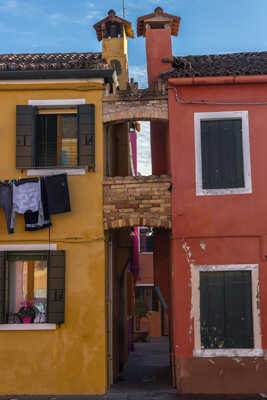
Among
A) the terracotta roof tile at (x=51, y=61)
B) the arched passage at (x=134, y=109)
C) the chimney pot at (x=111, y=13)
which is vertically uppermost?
the chimney pot at (x=111, y=13)

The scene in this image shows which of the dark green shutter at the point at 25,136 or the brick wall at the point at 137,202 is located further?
the dark green shutter at the point at 25,136

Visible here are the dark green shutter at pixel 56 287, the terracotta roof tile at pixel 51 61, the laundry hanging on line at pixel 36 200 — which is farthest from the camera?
the terracotta roof tile at pixel 51 61

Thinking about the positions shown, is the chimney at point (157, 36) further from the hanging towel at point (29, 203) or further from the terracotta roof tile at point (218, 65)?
the hanging towel at point (29, 203)

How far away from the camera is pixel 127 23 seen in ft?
50.9

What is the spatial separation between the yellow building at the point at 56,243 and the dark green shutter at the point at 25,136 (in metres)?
0.02

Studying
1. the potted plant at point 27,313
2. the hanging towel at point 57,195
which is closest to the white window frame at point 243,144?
the hanging towel at point 57,195

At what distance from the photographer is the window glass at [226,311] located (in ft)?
35.8

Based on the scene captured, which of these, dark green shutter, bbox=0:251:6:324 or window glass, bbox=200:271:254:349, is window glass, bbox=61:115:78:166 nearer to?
dark green shutter, bbox=0:251:6:324

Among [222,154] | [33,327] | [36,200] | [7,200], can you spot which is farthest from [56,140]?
[33,327]

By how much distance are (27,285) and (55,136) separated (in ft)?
11.5

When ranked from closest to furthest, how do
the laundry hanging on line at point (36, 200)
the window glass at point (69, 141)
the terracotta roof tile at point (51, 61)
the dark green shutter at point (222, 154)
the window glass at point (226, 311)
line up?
the window glass at point (226, 311), the laundry hanging on line at point (36, 200), the dark green shutter at point (222, 154), the window glass at point (69, 141), the terracotta roof tile at point (51, 61)

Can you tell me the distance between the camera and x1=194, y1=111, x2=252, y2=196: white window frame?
11.3 meters

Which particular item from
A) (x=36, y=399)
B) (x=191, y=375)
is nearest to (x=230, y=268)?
(x=191, y=375)

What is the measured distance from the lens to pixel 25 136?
11.7 m
